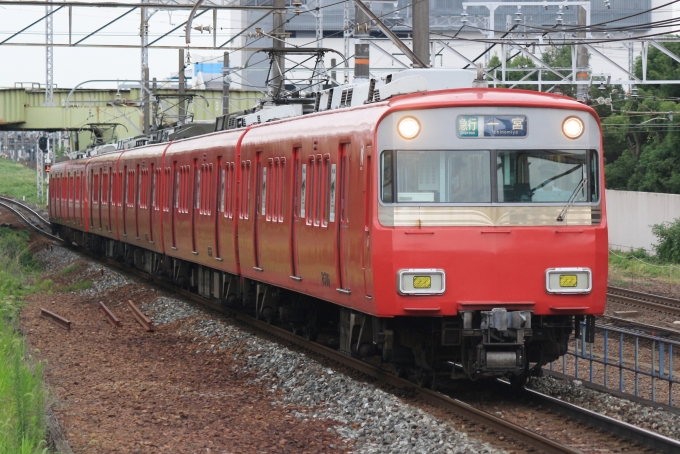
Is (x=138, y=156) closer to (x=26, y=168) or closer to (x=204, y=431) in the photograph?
(x=204, y=431)

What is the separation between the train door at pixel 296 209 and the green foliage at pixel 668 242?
64.3 feet

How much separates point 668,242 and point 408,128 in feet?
74.7

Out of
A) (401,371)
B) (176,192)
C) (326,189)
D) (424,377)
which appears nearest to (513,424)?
(424,377)

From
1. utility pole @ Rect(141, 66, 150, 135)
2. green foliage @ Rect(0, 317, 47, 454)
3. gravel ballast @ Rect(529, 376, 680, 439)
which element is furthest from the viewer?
utility pole @ Rect(141, 66, 150, 135)

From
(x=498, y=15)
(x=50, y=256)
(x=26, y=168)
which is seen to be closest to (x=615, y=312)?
(x=50, y=256)

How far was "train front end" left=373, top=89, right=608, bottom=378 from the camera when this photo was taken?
9766mm

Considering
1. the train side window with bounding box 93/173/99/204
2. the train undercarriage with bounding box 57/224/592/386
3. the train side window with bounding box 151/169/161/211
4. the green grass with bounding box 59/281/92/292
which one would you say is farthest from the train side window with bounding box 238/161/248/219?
the train side window with bounding box 93/173/99/204

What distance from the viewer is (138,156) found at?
25.0m

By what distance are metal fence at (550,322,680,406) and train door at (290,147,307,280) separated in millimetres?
3098

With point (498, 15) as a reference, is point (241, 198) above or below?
below

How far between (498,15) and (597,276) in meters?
72.9

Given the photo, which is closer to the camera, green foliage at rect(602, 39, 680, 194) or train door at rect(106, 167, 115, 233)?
train door at rect(106, 167, 115, 233)

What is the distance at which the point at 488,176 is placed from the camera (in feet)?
32.6

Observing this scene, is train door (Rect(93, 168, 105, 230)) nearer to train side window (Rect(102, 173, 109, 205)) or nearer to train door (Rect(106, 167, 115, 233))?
train side window (Rect(102, 173, 109, 205))
